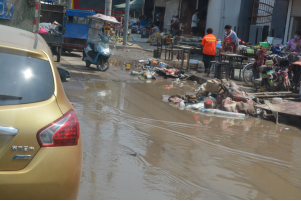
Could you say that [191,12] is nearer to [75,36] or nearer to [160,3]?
[160,3]

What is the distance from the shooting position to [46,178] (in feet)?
7.43

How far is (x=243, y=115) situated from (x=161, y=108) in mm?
1971

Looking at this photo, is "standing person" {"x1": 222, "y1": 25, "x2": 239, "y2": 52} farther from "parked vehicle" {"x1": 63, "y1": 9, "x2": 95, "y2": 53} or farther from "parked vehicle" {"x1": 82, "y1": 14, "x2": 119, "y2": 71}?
"parked vehicle" {"x1": 63, "y1": 9, "x2": 95, "y2": 53}

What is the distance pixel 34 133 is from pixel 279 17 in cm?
1775

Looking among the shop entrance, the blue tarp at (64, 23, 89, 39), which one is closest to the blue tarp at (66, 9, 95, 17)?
the blue tarp at (64, 23, 89, 39)

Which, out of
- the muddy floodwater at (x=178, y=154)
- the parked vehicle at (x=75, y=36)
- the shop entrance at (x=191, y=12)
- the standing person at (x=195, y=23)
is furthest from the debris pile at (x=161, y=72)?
the shop entrance at (x=191, y=12)

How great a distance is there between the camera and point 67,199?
2357mm

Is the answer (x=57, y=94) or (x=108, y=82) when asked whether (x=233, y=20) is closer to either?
(x=108, y=82)

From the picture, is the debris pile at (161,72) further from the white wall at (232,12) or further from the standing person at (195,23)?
the standing person at (195,23)

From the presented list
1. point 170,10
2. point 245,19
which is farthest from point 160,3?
point 245,19

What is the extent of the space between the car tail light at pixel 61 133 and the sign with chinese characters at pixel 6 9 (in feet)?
29.9

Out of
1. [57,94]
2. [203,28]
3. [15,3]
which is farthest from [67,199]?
[203,28]

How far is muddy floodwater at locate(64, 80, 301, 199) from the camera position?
3.74 meters

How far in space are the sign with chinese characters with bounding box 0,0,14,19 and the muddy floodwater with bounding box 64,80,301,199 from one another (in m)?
4.29
